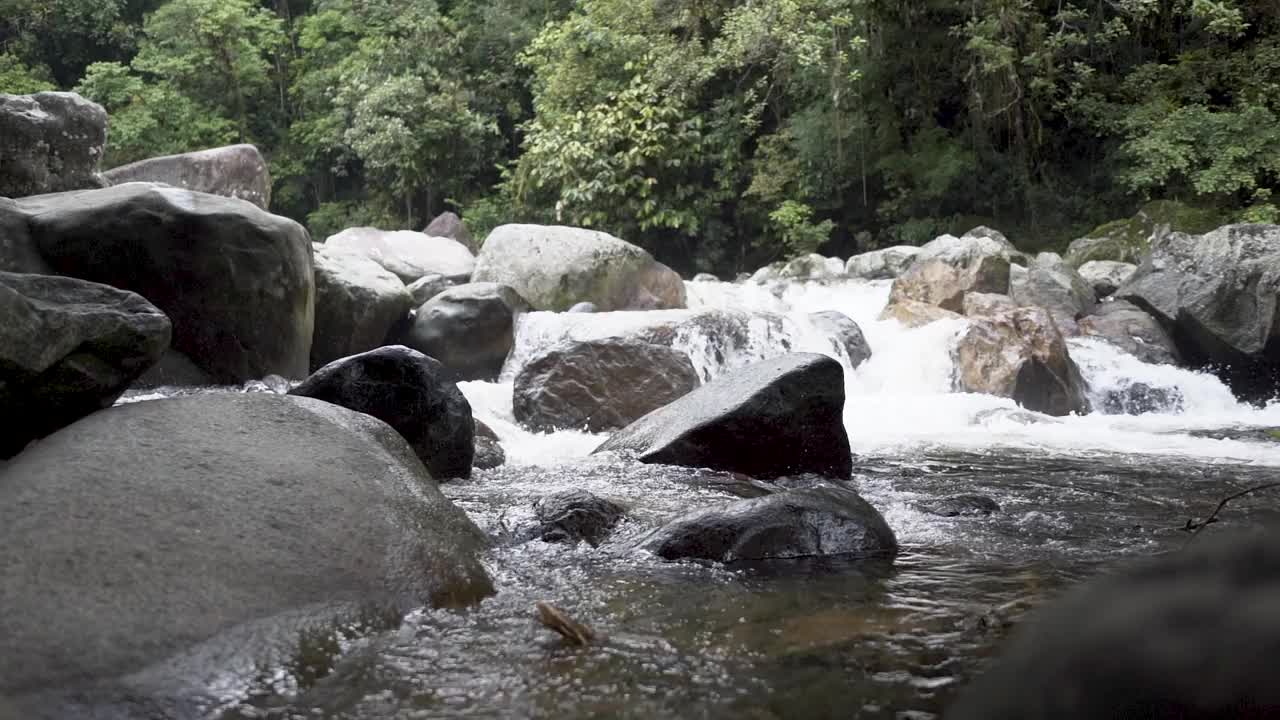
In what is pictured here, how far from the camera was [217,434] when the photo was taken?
3.59 m

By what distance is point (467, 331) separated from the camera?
9.97 m

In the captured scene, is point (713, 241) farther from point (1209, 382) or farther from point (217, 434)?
point (217, 434)

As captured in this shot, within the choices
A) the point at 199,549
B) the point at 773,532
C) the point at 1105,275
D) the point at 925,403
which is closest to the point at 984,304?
the point at 925,403

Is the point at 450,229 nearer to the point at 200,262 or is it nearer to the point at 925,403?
the point at 925,403

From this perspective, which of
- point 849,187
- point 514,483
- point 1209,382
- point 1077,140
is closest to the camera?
point 514,483

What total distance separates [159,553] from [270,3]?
28.4 meters

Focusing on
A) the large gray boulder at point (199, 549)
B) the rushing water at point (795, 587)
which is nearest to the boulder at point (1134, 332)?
the rushing water at point (795, 587)

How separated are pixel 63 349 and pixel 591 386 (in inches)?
186

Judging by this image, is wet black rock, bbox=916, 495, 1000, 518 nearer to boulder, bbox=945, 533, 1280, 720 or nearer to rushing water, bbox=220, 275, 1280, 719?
rushing water, bbox=220, 275, 1280, 719

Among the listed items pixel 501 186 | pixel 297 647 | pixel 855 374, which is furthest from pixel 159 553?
pixel 501 186

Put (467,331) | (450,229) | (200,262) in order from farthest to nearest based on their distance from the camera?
(450,229), (467,331), (200,262)

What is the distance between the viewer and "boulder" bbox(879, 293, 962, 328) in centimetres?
1141

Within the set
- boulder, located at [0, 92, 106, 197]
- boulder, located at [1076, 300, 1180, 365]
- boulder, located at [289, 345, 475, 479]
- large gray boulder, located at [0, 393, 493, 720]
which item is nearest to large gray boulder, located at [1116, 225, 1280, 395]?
boulder, located at [1076, 300, 1180, 365]

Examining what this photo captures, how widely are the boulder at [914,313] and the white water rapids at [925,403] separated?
4.7 inches
